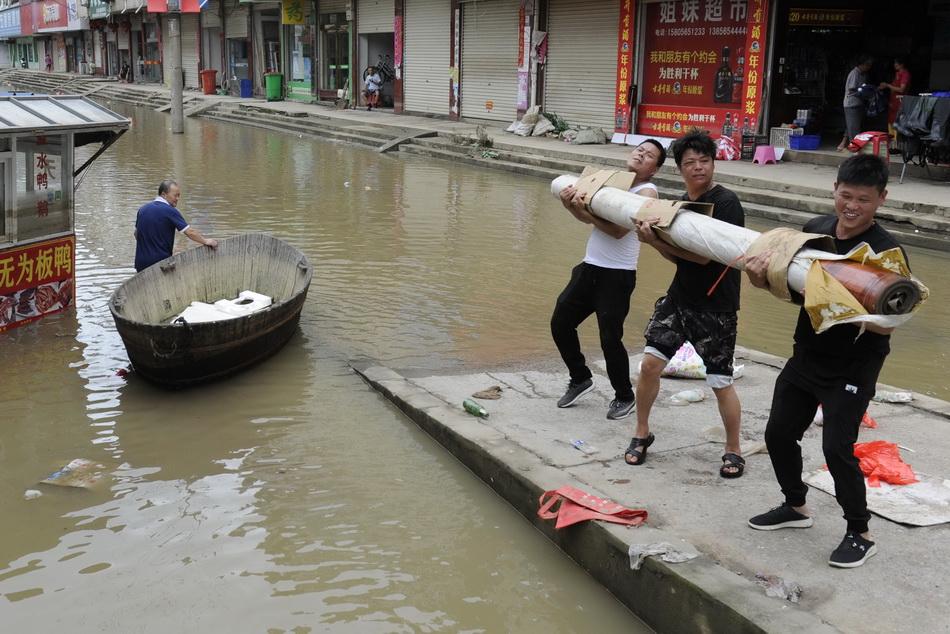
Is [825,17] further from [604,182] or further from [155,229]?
[604,182]

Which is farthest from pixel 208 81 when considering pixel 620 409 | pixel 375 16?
pixel 620 409

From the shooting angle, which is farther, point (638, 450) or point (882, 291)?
point (638, 450)

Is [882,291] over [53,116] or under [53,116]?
under

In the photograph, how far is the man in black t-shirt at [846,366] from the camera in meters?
3.68

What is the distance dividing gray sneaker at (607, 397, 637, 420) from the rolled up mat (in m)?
2.38

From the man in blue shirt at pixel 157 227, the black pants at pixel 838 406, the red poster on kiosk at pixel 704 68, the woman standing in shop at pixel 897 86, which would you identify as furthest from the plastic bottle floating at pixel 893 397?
the red poster on kiosk at pixel 704 68

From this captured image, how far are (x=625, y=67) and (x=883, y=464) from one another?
1799 cm

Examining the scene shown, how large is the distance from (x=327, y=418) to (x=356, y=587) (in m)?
2.16

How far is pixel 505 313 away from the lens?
9172mm

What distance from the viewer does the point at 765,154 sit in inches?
695

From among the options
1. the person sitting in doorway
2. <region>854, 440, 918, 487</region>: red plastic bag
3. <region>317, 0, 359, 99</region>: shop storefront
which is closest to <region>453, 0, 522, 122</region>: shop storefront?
the person sitting in doorway

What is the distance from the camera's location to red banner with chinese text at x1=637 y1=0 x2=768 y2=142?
18.3 metres

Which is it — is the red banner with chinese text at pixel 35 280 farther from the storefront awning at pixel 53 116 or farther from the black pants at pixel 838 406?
the black pants at pixel 838 406

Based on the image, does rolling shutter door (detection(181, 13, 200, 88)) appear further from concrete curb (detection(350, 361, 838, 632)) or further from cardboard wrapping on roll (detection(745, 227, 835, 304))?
cardboard wrapping on roll (detection(745, 227, 835, 304))
